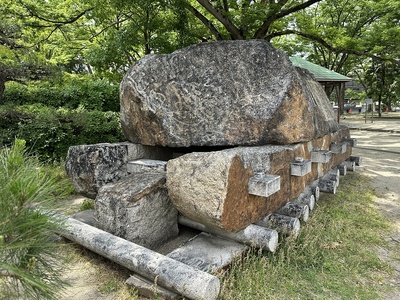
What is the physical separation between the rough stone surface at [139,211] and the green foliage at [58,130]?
3014 mm

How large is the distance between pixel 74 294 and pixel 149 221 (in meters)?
0.99

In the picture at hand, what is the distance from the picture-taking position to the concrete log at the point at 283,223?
3143mm

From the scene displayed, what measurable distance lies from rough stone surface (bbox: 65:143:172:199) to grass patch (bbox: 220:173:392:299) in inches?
82.7

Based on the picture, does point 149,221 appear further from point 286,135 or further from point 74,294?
point 286,135

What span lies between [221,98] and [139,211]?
5.78ft

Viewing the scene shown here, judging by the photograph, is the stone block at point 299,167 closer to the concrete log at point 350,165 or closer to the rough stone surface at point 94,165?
the rough stone surface at point 94,165

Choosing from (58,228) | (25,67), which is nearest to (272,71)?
(58,228)

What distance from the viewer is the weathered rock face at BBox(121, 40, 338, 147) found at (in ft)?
11.8

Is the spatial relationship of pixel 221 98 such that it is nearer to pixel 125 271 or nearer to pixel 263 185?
pixel 263 185

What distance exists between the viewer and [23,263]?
140cm

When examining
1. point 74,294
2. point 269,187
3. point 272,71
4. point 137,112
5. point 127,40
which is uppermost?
point 127,40

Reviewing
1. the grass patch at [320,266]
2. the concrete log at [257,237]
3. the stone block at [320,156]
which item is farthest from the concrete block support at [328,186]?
the concrete log at [257,237]

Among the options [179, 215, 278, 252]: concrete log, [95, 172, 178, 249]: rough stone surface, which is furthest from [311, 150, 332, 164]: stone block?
[95, 172, 178, 249]: rough stone surface

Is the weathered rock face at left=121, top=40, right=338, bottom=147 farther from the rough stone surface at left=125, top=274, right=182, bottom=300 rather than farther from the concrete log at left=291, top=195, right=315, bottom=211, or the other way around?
the rough stone surface at left=125, top=274, right=182, bottom=300
